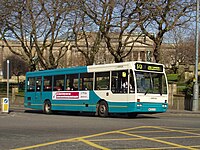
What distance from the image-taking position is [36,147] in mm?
10391

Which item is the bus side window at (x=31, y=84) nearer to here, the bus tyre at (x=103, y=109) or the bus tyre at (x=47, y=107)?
the bus tyre at (x=47, y=107)

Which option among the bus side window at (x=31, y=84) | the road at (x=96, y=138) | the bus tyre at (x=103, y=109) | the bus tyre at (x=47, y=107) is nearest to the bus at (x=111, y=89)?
the bus tyre at (x=103, y=109)

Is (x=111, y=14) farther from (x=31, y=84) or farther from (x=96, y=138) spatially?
(x=96, y=138)

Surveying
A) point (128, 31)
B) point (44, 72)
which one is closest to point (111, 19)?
point (128, 31)

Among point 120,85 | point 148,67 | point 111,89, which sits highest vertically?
point 148,67

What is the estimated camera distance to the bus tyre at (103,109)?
21281 millimetres

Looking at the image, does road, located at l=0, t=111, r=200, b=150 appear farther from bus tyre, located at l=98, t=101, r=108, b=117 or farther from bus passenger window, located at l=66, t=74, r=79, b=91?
bus passenger window, located at l=66, t=74, r=79, b=91

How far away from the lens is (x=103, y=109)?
70.5ft

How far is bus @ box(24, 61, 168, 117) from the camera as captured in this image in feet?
65.5

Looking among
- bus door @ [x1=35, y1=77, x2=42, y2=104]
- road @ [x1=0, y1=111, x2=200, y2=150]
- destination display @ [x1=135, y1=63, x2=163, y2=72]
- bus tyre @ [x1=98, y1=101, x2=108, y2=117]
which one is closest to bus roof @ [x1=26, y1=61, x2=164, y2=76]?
destination display @ [x1=135, y1=63, x2=163, y2=72]

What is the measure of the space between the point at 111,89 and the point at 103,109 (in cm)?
131

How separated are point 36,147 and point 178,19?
21.3 m

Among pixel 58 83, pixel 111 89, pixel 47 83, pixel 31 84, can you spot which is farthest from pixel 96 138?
pixel 31 84

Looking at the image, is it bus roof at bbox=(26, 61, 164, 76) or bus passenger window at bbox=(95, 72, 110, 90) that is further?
bus passenger window at bbox=(95, 72, 110, 90)
